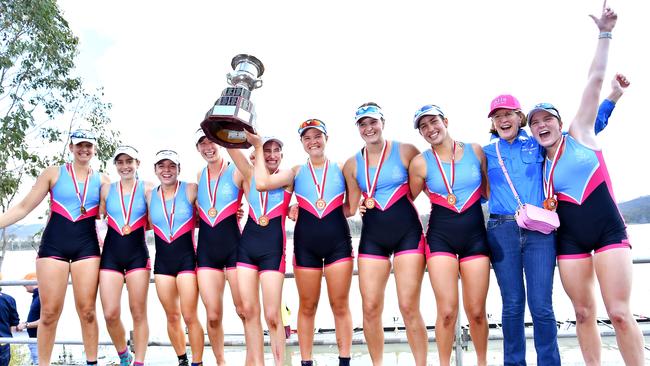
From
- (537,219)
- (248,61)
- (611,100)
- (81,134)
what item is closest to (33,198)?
(81,134)

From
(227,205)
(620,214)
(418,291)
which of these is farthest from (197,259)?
(620,214)

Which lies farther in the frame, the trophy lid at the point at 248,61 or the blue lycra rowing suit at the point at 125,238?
the blue lycra rowing suit at the point at 125,238

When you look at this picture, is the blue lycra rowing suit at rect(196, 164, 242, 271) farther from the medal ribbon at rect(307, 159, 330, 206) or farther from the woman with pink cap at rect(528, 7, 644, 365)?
the woman with pink cap at rect(528, 7, 644, 365)

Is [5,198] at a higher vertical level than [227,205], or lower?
higher

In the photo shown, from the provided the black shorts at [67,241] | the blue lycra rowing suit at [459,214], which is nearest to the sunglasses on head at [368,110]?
the blue lycra rowing suit at [459,214]

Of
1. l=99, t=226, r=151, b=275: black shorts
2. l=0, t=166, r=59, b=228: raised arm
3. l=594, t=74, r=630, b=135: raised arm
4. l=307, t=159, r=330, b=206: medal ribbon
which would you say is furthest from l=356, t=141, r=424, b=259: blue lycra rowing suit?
l=0, t=166, r=59, b=228: raised arm

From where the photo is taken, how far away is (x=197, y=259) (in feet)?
15.4

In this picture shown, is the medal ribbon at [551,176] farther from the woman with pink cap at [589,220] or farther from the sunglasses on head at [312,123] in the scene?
the sunglasses on head at [312,123]

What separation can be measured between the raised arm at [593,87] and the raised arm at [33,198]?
462cm

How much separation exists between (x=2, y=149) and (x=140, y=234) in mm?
9607

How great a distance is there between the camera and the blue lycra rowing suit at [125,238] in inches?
189

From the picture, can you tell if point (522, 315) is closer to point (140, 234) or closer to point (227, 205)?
point (227, 205)

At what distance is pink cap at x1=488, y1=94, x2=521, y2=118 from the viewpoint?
3963 mm

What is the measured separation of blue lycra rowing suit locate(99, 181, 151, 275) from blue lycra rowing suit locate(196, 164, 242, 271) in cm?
59
